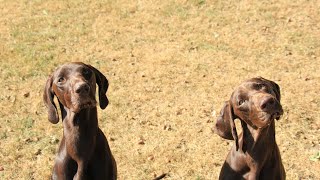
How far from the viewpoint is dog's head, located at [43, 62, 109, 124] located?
4.77 m

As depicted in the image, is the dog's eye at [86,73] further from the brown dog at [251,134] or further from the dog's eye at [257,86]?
the dog's eye at [257,86]

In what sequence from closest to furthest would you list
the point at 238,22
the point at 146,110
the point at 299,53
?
the point at 146,110 → the point at 299,53 → the point at 238,22

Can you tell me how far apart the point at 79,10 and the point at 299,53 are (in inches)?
261

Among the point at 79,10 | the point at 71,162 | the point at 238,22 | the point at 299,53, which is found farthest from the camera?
the point at 79,10

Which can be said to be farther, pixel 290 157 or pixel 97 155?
pixel 290 157

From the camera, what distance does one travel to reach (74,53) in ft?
37.9

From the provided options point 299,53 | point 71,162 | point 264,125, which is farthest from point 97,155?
point 299,53

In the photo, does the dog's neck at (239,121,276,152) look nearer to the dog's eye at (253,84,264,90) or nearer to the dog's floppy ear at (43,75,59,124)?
the dog's eye at (253,84,264,90)

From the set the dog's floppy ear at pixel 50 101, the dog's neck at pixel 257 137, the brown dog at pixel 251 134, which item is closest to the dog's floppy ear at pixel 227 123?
the brown dog at pixel 251 134

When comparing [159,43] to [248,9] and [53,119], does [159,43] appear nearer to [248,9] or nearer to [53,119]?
[248,9]

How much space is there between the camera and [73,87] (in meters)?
4.81

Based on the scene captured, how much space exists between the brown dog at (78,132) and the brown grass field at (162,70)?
239 cm

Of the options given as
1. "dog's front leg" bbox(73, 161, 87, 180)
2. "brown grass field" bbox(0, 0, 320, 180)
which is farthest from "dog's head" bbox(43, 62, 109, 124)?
"brown grass field" bbox(0, 0, 320, 180)

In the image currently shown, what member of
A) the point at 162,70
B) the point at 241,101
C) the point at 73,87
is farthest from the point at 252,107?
the point at 162,70
